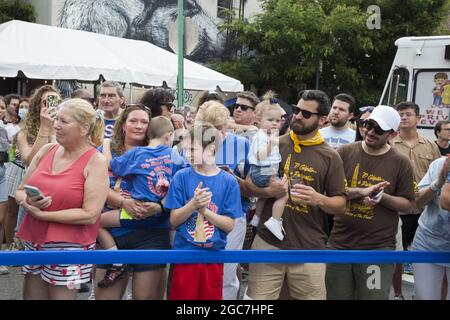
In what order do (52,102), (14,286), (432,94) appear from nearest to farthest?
(52,102) < (14,286) < (432,94)

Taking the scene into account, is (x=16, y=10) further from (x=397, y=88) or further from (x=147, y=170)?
(x=147, y=170)

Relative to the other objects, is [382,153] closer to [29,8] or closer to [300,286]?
[300,286]

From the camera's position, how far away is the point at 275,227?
4309 millimetres

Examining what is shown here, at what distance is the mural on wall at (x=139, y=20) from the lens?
22.9 m

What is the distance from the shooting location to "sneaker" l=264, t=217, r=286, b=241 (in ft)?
14.1

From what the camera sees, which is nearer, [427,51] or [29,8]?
[427,51]

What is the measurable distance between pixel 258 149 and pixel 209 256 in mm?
955

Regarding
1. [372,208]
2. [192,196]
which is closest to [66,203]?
[192,196]

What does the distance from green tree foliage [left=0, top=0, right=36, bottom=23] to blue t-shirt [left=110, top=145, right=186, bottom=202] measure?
1775 centimetres

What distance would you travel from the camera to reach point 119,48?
14039 mm

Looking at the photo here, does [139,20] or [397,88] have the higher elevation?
[139,20]

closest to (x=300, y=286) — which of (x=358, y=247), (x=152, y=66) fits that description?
(x=358, y=247)

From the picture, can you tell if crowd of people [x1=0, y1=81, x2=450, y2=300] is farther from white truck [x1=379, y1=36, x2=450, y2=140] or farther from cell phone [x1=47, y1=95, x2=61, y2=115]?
white truck [x1=379, y1=36, x2=450, y2=140]
